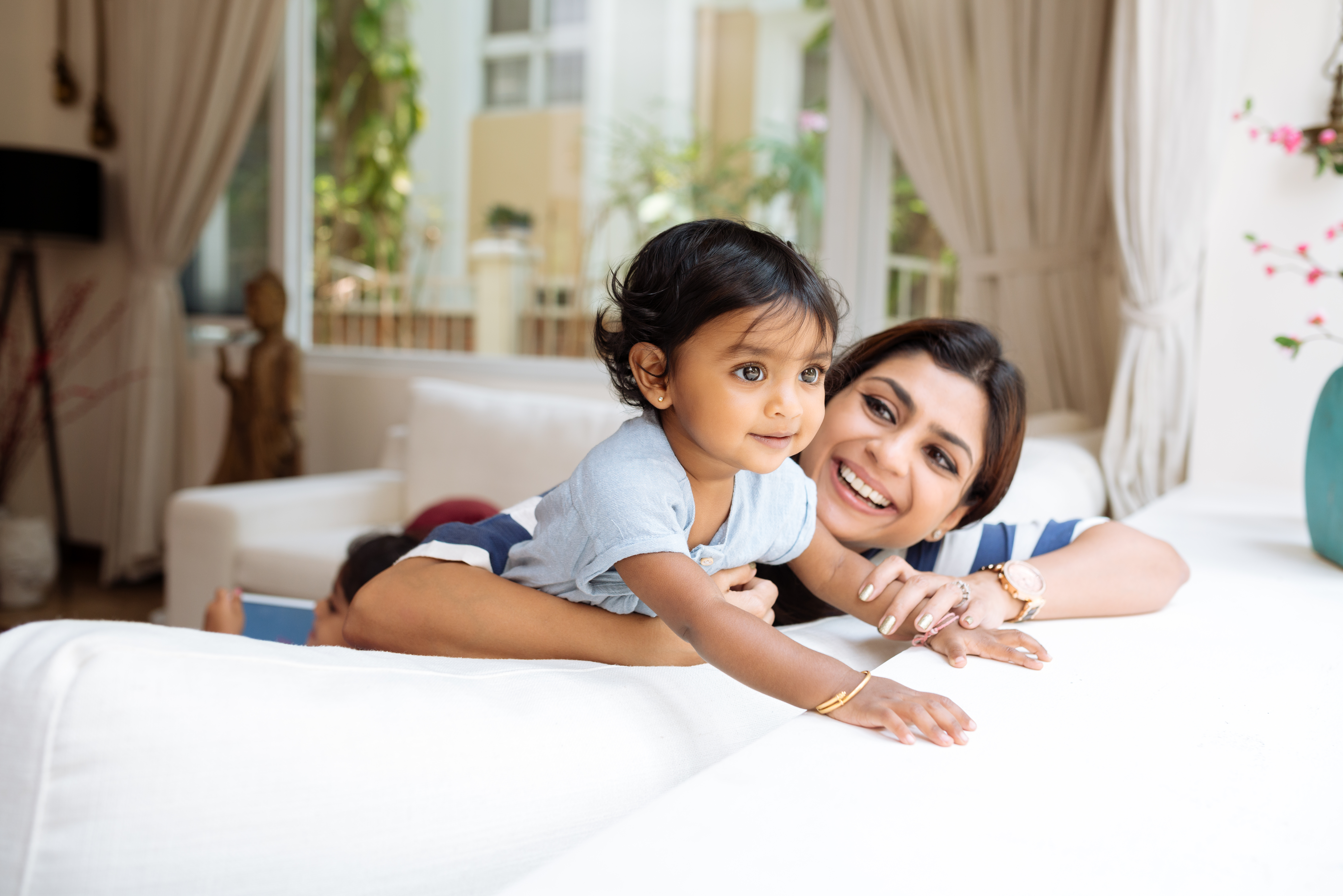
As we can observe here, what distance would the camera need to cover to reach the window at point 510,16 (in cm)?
367

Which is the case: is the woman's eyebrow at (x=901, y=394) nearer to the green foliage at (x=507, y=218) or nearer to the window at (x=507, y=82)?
the green foliage at (x=507, y=218)

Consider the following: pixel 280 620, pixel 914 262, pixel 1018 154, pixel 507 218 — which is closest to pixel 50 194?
pixel 507 218

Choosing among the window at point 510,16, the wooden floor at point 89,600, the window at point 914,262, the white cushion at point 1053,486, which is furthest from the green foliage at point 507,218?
the white cushion at point 1053,486

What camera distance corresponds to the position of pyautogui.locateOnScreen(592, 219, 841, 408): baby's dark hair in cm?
82

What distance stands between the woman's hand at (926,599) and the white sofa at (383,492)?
4.71 ft

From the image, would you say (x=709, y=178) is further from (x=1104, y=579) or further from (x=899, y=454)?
(x=1104, y=579)

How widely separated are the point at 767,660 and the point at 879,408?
0.57m

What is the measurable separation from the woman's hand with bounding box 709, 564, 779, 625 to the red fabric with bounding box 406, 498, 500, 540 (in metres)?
1.29

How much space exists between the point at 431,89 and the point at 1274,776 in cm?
392

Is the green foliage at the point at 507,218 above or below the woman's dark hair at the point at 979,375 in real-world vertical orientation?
above

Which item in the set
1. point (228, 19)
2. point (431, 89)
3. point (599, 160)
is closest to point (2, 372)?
point (228, 19)

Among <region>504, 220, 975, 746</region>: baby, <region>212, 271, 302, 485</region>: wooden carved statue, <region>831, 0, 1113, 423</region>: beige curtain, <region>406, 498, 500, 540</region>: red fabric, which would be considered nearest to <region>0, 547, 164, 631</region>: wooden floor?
<region>212, 271, 302, 485</region>: wooden carved statue

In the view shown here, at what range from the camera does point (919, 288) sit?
3.00 meters

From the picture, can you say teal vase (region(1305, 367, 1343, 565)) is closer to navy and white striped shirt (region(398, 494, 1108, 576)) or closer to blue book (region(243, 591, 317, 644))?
navy and white striped shirt (region(398, 494, 1108, 576))
